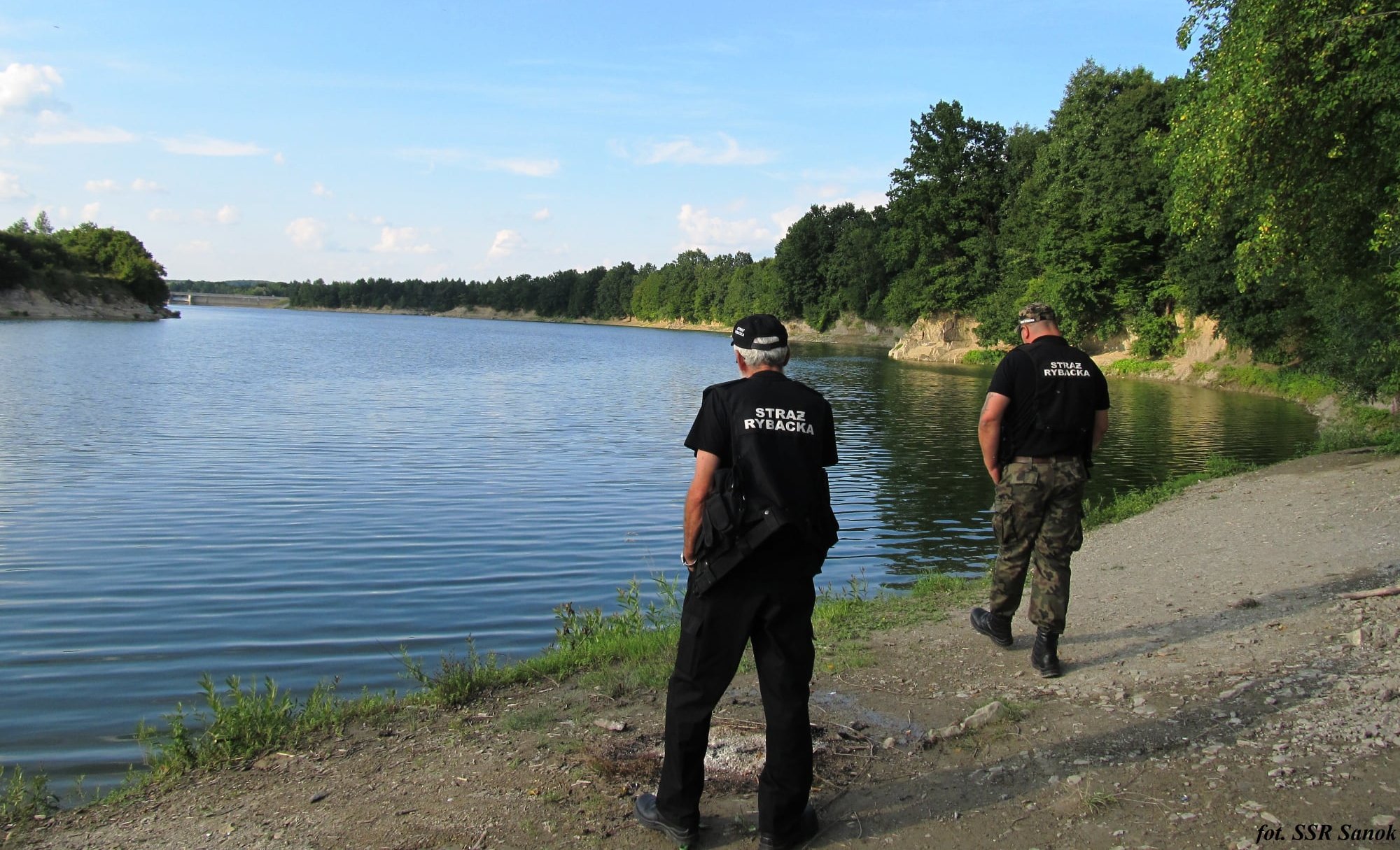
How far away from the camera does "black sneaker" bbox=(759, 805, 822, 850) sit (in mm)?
3936

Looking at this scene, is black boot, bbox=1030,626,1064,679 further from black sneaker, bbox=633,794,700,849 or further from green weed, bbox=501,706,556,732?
green weed, bbox=501,706,556,732

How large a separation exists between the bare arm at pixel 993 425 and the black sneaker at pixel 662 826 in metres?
3.02

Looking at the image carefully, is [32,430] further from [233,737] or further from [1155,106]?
[1155,106]

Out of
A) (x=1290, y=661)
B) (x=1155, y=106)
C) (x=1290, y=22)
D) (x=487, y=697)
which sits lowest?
(x=487, y=697)

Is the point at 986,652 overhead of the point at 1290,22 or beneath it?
beneath

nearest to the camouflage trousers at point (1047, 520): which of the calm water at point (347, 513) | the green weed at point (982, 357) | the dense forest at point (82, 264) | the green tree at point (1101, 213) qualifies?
the calm water at point (347, 513)

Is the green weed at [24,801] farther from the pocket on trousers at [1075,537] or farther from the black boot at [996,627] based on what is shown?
the pocket on trousers at [1075,537]

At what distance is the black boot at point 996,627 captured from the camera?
256 inches

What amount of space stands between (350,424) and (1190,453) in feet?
67.0

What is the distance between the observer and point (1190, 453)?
72.7ft

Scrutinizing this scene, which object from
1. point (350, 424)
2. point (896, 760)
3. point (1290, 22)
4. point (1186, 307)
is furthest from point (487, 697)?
point (1186, 307)

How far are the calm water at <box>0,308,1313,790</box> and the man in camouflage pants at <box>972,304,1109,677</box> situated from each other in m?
4.51

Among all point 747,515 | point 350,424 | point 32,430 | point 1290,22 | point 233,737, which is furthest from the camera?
point 350,424

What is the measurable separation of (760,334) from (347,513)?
38.2 feet
